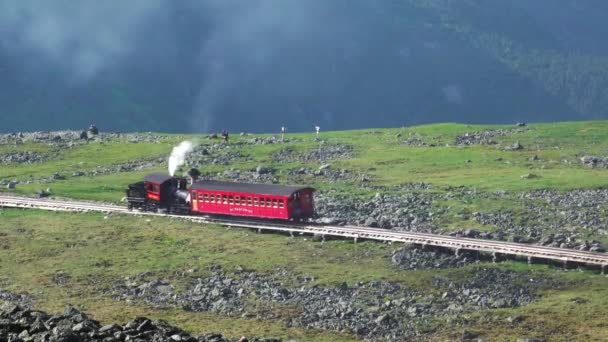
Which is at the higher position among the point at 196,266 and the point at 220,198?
the point at 220,198

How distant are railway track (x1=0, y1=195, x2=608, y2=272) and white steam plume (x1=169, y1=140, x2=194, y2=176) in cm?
995

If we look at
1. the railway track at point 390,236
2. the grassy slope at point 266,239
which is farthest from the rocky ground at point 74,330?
the railway track at point 390,236

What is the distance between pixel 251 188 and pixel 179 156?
28.2 m

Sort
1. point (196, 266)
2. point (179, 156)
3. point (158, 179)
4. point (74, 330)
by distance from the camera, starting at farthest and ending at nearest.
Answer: point (179, 156) < point (158, 179) < point (196, 266) < point (74, 330)

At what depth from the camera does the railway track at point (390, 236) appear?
79.2 metres

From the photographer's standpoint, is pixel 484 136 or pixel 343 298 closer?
pixel 343 298

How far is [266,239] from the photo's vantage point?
90562 millimetres

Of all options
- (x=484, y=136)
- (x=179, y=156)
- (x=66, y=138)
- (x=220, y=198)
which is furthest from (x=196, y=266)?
(x=66, y=138)

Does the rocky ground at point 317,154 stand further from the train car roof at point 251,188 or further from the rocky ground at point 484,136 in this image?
the train car roof at point 251,188

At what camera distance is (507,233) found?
89812mm

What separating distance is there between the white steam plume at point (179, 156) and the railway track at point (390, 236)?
995cm

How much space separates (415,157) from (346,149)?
1082 cm

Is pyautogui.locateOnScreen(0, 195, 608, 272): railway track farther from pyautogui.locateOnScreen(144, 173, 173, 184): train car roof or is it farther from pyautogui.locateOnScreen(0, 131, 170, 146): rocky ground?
pyautogui.locateOnScreen(0, 131, 170, 146): rocky ground

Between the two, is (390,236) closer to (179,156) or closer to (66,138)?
(179,156)
